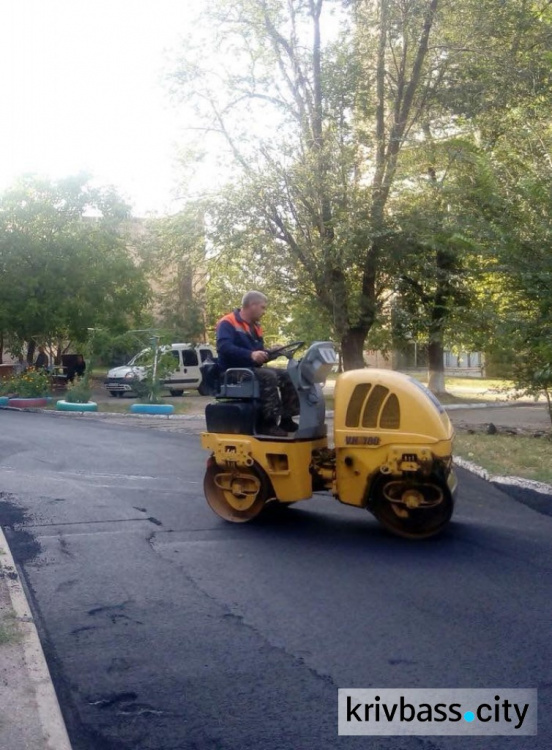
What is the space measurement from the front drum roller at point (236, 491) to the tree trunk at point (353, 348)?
16271mm

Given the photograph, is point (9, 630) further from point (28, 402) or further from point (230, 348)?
point (28, 402)

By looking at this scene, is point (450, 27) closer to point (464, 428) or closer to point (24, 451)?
point (464, 428)

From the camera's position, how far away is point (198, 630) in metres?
5.81

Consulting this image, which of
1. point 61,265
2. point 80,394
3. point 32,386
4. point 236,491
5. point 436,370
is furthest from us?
point 61,265

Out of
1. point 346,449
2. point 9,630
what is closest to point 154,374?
point 346,449

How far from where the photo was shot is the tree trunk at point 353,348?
25078 millimetres

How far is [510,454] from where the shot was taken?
12.9 metres

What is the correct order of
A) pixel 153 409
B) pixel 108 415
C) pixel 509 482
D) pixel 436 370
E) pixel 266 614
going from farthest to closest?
pixel 436 370 → pixel 153 409 → pixel 108 415 → pixel 509 482 → pixel 266 614

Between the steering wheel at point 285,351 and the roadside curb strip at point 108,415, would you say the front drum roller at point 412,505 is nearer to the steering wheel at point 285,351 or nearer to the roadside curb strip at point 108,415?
the steering wheel at point 285,351

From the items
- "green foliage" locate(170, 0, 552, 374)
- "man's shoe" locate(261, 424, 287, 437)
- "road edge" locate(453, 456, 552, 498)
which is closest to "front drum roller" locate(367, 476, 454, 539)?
"man's shoe" locate(261, 424, 287, 437)

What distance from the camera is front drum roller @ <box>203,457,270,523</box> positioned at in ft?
28.1

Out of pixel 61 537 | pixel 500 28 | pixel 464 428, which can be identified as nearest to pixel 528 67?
pixel 500 28

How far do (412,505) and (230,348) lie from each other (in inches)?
88.1

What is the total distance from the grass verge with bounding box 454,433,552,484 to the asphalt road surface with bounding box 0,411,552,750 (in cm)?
111
